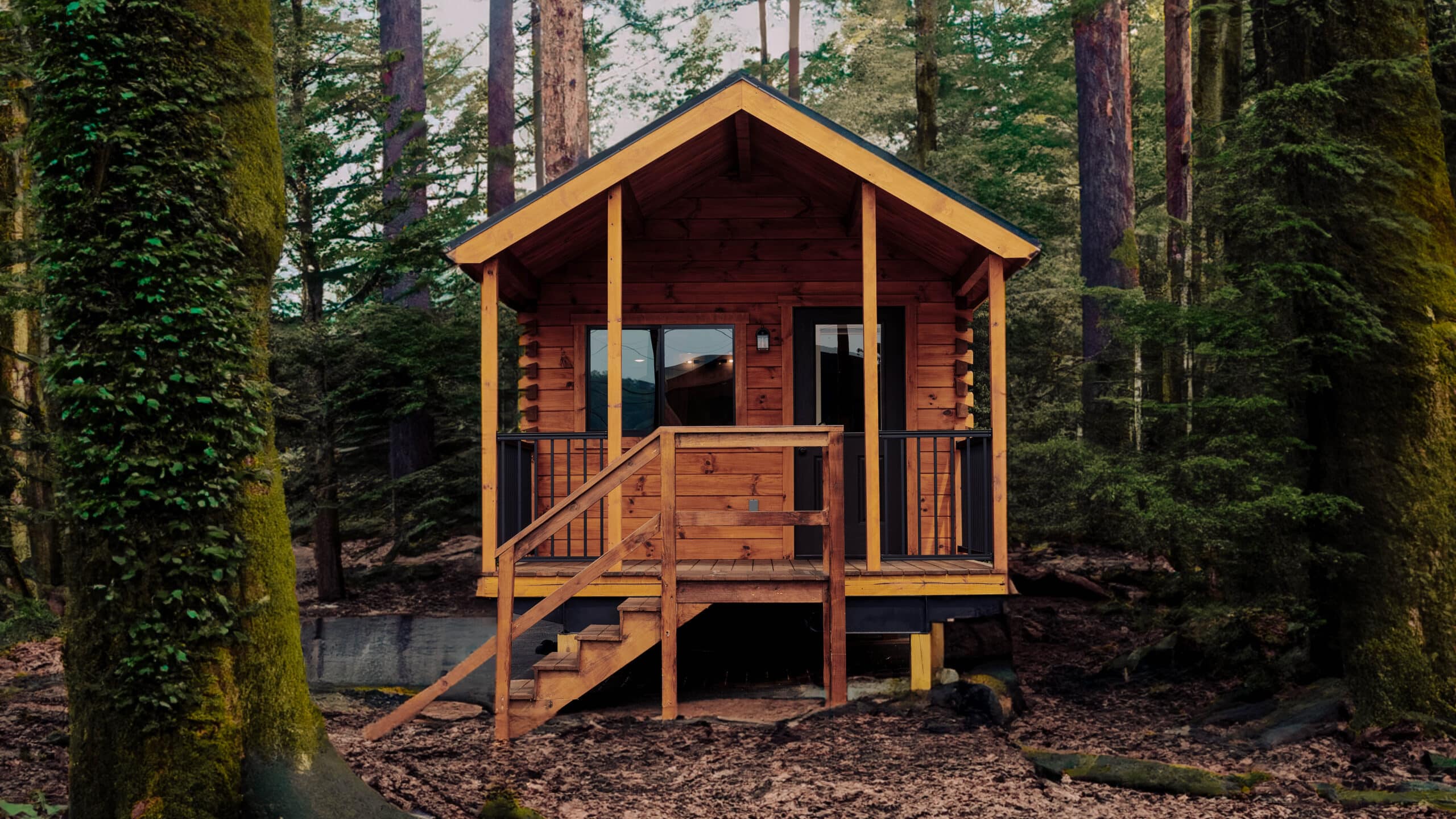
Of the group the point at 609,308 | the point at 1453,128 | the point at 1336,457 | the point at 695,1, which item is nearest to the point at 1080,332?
the point at 1453,128

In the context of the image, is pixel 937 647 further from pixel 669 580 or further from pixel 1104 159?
pixel 1104 159

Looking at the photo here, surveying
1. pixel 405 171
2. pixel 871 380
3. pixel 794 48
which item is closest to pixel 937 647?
pixel 871 380

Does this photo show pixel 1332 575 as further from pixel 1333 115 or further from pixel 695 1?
pixel 695 1

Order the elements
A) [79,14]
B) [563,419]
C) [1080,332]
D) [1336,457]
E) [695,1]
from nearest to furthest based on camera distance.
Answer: [79,14] → [1336,457] → [563,419] → [1080,332] → [695,1]

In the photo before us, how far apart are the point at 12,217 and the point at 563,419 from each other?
536 centimetres

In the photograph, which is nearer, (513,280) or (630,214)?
(513,280)

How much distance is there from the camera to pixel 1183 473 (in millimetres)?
7629

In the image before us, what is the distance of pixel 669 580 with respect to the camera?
6.98 m

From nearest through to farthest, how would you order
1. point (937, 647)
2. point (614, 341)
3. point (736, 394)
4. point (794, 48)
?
point (614, 341) < point (937, 647) < point (736, 394) < point (794, 48)

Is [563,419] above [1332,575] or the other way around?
above

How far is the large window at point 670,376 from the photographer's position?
30.8ft

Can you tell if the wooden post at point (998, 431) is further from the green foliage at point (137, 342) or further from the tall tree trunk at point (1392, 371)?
the green foliage at point (137, 342)

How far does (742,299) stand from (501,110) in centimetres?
1126

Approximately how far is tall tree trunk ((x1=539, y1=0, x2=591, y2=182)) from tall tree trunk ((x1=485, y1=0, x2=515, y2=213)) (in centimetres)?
554
